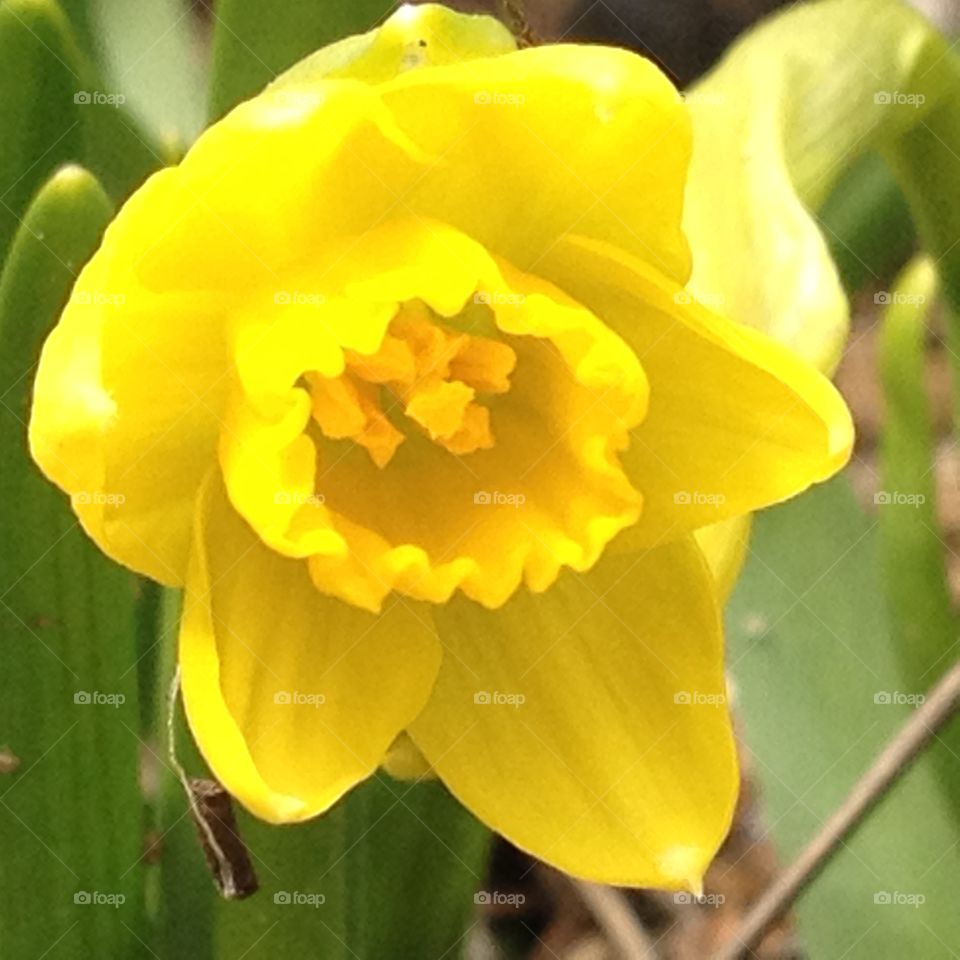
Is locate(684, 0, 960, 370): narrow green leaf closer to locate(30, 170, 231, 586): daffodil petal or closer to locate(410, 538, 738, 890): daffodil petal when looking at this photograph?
locate(410, 538, 738, 890): daffodil petal

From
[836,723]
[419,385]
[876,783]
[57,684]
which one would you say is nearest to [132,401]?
[419,385]

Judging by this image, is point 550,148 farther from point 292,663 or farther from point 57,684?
point 57,684

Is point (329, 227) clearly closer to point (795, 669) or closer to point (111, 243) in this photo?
point (111, 243)

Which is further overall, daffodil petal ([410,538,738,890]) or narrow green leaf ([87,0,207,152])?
narrow green leaf ([87,0,207,152])

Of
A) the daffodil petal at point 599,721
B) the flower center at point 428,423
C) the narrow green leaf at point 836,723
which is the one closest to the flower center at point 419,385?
the flower center at point 428,423

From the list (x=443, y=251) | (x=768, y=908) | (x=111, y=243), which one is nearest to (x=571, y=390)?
(x=443, y=251)

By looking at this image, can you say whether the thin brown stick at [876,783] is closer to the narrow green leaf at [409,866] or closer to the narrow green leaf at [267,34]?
the narrow green leaf at [409,866]

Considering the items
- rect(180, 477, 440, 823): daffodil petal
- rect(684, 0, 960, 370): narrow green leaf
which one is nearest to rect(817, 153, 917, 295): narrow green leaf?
rect(684, 0, 960, 370): narrow green leaf
